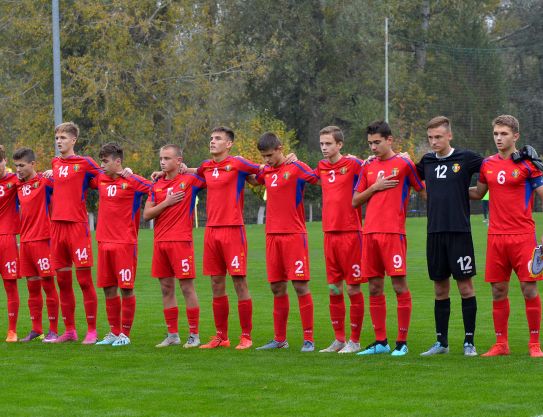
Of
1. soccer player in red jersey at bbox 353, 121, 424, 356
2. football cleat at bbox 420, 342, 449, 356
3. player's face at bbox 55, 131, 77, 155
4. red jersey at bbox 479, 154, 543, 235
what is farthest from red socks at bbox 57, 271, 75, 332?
red jersey at bbox 479, 154, 543, 235

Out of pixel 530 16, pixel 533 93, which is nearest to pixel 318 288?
pixel 533 93

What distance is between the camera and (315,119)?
198 ft

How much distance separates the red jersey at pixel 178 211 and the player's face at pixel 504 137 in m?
3.14

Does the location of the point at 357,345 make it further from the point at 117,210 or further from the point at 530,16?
the point at 530,16

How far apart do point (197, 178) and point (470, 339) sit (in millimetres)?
3269

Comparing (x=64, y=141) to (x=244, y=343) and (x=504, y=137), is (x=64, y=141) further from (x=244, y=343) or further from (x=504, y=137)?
(x=504, y=137)

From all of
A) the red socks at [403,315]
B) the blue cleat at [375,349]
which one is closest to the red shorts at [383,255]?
the red socks at [403,315]

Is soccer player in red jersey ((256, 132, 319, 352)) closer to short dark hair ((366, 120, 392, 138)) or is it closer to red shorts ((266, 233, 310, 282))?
red shorts ((266, 233, 310, 282))

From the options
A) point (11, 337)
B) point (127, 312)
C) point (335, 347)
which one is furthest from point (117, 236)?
point (335, 347)

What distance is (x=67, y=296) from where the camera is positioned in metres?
11.9

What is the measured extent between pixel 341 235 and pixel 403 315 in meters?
1.02

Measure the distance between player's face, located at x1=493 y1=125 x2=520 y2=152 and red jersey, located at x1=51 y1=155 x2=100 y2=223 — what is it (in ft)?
14.1

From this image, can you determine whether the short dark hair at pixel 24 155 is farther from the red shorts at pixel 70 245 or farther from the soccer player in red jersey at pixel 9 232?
the red shorts at pixel 70 245

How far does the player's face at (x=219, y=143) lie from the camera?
11.3m
